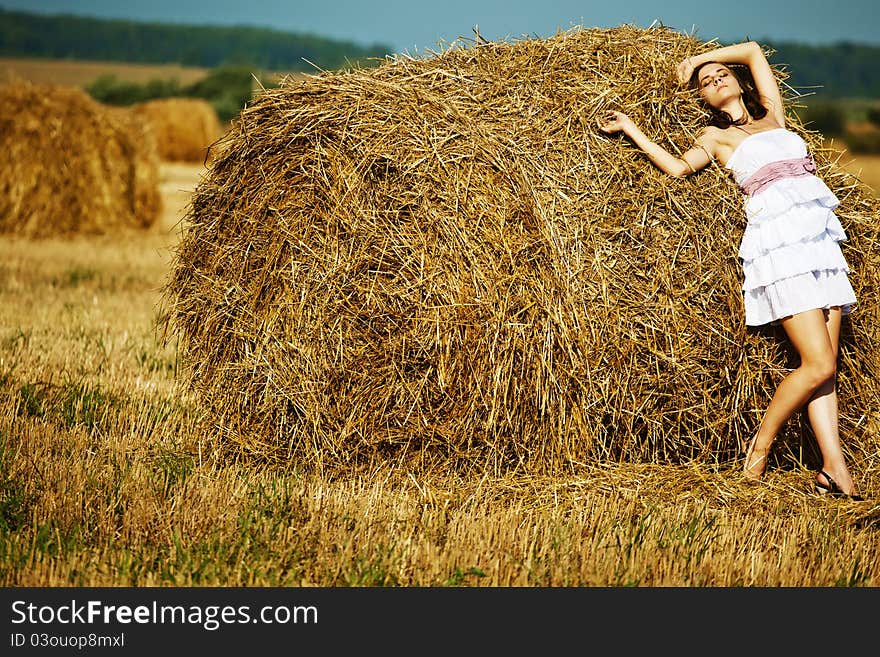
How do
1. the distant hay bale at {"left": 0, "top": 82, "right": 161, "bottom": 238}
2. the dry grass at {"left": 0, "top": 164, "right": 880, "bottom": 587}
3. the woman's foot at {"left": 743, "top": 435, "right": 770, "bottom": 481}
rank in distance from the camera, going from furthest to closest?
1. the distant hay bale at {"left": 0, "top": 82, "right": 161, "bottom": 238}
2. the woman's foot at {"left": 743, "top": 435, "right": 770, "bottom": 481}
3. the dry grass at {"left": 0, "top": 164, "right": 880, "bottom": 587}

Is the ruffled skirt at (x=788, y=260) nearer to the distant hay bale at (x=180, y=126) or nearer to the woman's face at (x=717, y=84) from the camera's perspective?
the woman's face at (x=717, y=84)

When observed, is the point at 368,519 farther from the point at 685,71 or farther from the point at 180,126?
the point at 180,126

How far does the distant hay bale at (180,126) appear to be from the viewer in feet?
83.4

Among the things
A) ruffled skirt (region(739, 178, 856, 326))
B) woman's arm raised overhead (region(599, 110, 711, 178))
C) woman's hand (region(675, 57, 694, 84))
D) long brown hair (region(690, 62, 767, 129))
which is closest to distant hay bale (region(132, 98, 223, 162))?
long brown hair (region(690, 62, 767, 129))

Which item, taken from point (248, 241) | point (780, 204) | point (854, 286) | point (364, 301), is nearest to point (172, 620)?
point (364, 301)

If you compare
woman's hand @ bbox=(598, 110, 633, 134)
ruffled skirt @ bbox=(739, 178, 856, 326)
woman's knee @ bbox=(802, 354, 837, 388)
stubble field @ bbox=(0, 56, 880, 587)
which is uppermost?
woman's hand @ bbox=(598, 110, 633, 134)

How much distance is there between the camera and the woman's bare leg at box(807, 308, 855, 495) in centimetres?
472

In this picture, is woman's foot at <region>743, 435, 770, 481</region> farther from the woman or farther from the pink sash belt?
the pink sash belt

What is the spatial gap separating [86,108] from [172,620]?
1297cm

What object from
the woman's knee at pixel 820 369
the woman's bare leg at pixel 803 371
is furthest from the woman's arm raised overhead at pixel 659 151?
the woman's knee at pixel 820 369

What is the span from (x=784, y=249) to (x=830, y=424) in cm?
92

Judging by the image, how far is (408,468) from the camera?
4809mm

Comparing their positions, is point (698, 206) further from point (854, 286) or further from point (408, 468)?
point (408, 468)

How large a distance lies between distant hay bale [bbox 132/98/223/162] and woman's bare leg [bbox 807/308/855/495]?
2267cm
